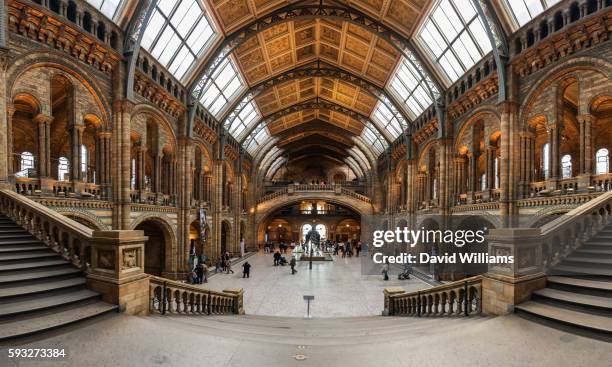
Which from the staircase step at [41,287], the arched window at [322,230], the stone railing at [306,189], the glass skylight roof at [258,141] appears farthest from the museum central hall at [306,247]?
the arched window at [322,230]

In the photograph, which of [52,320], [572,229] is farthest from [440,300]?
[52,320]

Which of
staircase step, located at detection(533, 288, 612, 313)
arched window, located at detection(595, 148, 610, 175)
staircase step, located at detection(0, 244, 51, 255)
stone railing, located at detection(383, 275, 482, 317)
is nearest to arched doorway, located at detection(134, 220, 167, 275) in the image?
staircase step, located at detection(0, 244, 51, 255)

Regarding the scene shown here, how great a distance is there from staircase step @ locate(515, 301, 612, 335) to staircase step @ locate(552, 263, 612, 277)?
1067mm

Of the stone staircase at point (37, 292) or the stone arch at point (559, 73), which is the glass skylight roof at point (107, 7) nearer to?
the stone staircase at point (37, 292)

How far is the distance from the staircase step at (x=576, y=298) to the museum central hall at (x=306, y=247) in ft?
0.15

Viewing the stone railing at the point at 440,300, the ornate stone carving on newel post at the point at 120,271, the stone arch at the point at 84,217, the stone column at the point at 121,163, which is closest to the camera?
the ornate stone carving on newel post at the point at 120,271

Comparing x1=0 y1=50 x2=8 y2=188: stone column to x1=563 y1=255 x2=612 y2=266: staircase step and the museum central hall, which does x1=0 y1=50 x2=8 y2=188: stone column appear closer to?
the museum central hall

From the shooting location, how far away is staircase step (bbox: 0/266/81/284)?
5294mm

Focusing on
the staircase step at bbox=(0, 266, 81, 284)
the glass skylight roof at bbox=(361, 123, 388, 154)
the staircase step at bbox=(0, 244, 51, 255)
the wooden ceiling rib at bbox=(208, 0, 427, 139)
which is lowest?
the staircase step at bbox=(0, 266, 81, 284)

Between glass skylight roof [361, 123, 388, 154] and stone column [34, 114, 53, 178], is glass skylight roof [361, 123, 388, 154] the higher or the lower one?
the higher one

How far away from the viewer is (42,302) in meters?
4.96

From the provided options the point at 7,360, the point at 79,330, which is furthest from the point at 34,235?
the point at 7,360

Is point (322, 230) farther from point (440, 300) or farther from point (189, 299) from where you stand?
point (189, 299)

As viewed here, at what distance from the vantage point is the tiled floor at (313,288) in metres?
12.6
